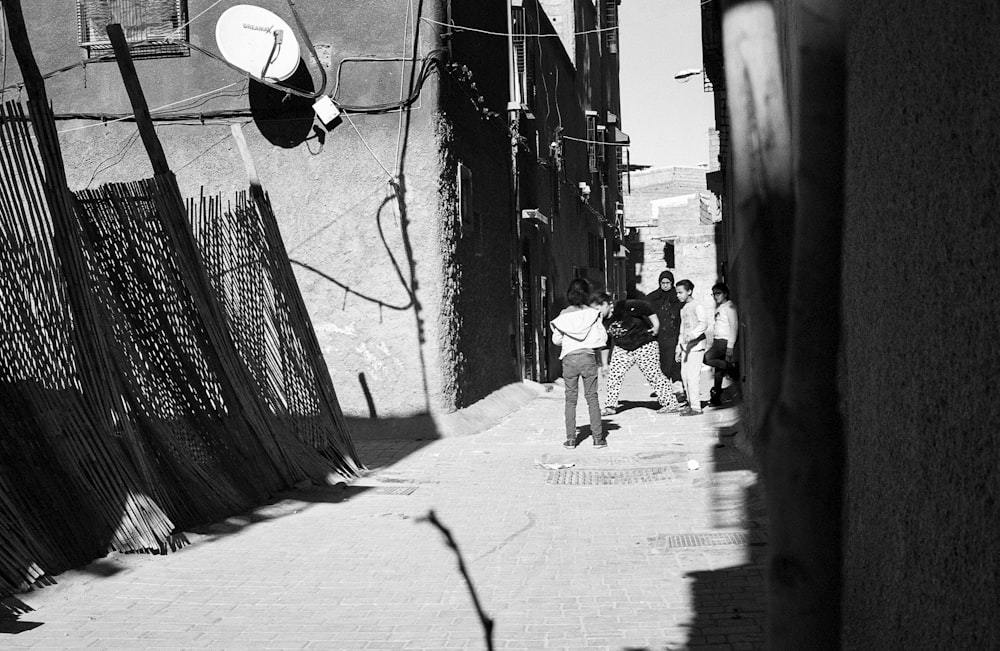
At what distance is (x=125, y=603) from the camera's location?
5664 mm

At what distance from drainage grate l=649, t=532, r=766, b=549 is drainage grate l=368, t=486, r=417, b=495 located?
2693 millimetres

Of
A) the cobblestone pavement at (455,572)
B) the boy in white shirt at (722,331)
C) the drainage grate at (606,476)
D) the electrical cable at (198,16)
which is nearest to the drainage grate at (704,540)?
the cobblestone pavement at (455,572)

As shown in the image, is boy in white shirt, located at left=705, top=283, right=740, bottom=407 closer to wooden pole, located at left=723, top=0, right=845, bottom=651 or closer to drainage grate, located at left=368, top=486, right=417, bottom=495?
drainage grate, located at left=368, top=486, right=417, bottom=495

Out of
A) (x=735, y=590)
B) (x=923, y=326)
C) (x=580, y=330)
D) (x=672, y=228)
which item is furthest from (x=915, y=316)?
(x=672, y=228)

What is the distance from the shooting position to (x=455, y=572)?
6.32m

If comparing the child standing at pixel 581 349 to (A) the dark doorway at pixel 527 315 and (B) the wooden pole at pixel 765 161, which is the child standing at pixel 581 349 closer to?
(A) the dark doorway at pixel 527 315

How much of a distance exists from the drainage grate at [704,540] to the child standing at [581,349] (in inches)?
165

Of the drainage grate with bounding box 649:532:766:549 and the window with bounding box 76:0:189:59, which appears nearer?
the drainage grate with bounding box 649:532:766:549

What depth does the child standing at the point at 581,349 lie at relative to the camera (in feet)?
37.1

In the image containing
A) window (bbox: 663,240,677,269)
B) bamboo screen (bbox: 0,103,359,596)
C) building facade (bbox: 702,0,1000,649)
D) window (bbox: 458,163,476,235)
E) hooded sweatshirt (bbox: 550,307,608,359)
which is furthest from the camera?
window (bbox: 663,240,677,269)

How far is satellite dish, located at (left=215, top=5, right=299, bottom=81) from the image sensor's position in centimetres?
1245

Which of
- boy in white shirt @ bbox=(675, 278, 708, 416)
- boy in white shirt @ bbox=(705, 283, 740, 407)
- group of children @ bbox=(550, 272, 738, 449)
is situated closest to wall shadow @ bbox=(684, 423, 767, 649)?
group of children @ bbox=(550, 272, 738, 449)

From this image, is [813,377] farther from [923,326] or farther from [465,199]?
[465,199]

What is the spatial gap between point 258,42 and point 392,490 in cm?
590
